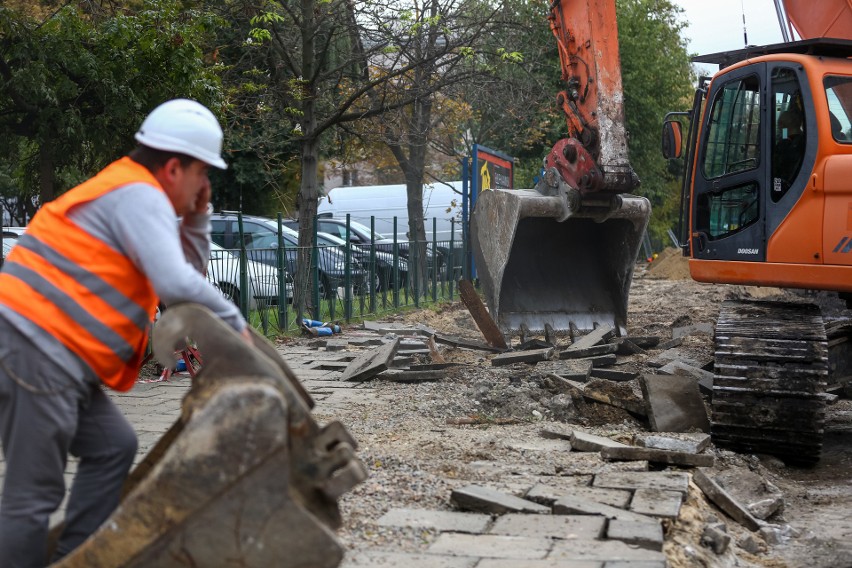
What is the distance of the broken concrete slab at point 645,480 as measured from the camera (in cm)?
583

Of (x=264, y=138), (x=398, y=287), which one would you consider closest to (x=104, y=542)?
(x=264, y=138)

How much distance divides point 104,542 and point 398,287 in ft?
51.8

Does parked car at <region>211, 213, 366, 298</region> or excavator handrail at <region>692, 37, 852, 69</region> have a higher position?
excavator handrail at <region>692, 37, 852, 69</region>

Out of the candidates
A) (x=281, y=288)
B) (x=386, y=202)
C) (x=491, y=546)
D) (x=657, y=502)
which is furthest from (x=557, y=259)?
(x=386, y=202)

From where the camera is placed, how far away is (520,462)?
21.8 ft

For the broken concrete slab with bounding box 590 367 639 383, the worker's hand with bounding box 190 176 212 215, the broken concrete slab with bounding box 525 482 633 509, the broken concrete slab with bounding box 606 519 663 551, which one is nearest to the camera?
the worker's hand with bounding box 190 176 212 215

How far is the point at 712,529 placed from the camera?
5.29 metres

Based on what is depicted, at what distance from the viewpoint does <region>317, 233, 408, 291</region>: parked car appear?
17500mm

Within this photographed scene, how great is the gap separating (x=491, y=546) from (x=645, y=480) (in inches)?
59.8

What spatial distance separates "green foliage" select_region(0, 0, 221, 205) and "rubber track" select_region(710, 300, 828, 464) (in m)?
6.42

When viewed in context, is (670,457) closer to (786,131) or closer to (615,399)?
(615,399)

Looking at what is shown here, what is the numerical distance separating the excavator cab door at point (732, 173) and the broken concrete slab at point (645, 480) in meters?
2.49

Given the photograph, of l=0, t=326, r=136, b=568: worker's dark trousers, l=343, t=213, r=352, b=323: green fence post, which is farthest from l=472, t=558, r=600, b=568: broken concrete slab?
l=343, t=213, r=352, b=323: green fence post

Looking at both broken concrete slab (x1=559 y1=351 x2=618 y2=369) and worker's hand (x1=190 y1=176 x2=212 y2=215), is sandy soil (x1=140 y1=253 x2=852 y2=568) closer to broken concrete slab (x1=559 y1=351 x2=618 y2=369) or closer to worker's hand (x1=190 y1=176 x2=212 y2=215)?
broken concrete slab (x1=559 y1=351 x2=618 y2=369)
